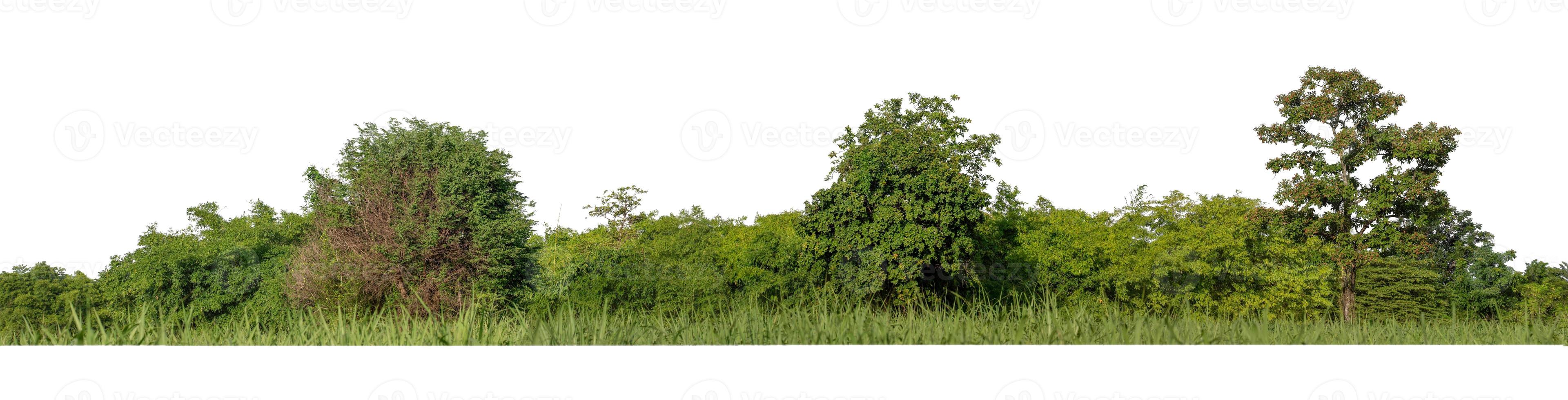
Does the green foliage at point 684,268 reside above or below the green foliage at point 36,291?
A: above

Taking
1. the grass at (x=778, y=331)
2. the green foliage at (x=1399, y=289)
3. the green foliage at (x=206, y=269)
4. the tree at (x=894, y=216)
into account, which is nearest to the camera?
the grass at (x=778, y=331)

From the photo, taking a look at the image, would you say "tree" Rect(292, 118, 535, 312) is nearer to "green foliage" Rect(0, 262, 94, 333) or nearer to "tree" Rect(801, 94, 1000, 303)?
"tree" Rect(801, 94, 1000, 303)

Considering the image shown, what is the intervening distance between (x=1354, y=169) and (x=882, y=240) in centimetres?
1987

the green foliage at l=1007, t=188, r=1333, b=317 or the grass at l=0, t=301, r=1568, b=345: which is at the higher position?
the green foliage at l=1007, t=188, r=1333, b=317

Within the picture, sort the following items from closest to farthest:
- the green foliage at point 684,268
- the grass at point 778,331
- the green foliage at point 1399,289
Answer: the grass at point 778,331
the green foliage at point 684,268
the green foliage at point 1399,289

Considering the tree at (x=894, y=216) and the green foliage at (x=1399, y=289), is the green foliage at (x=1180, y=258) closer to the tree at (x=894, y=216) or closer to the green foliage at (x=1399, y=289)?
the tree at (x=894, y=216)

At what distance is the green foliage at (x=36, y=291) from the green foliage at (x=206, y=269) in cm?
1138

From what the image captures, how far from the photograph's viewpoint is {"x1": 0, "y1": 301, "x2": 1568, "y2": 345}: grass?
24.9ft

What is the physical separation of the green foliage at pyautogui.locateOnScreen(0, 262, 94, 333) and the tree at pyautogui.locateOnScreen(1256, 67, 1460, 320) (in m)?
65.6

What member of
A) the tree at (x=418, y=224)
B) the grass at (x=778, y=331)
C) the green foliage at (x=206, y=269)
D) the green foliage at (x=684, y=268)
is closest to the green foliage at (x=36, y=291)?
the green foliage at (x=206, y=269)

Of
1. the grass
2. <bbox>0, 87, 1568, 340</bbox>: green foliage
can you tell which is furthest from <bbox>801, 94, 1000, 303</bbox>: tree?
the grass

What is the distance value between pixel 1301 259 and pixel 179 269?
54.7 meters

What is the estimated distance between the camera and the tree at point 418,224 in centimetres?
3042
